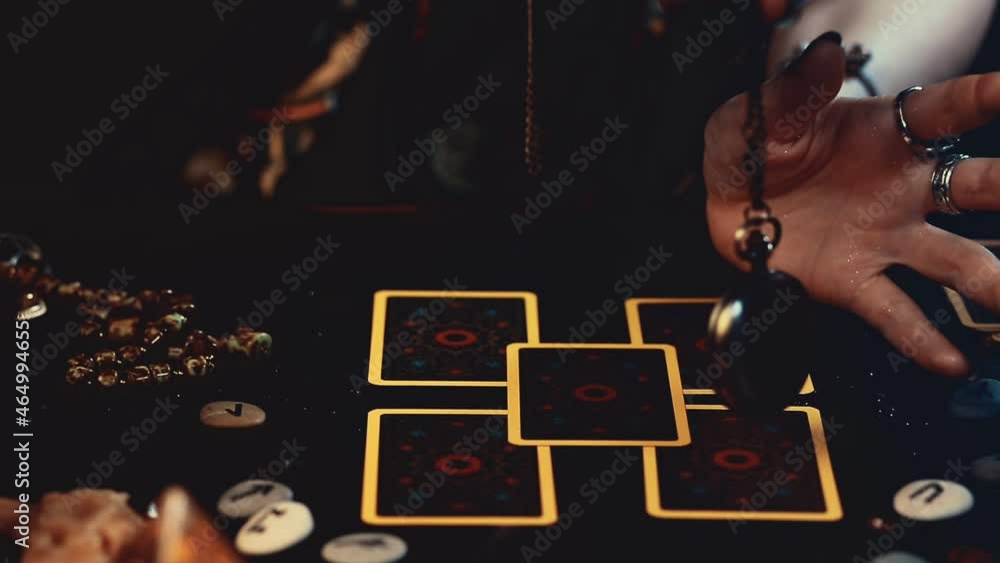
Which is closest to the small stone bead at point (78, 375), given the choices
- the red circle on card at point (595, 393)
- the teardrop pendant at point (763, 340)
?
the red circle on card at point (595, 393)

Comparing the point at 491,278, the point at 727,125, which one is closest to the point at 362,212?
the point at 491,278

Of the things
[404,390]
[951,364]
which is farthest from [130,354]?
[951,364]

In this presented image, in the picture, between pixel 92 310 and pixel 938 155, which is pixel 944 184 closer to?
pixel 938 155

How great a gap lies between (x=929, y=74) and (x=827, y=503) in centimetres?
83

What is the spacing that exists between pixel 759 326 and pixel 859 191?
1.14 ft

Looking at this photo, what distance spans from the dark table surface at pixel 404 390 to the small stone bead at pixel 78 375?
0.05 feet

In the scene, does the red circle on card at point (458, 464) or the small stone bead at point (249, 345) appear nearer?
the red circle on card at point (458, 464)

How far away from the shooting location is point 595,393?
1.28 meters

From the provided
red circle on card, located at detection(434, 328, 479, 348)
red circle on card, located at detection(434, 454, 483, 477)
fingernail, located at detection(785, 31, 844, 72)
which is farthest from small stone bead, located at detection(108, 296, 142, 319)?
fingernail, located at detection(785, 31, 844, 72)

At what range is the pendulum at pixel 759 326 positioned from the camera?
108cm

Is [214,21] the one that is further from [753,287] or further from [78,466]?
[753,287]

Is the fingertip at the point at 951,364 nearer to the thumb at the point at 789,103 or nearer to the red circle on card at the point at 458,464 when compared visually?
the thumb at the point at 789,103

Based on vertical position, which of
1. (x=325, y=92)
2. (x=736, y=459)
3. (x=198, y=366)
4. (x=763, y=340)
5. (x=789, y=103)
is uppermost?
(x=325, y=92)

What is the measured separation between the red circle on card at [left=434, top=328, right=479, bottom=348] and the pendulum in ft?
1.12
